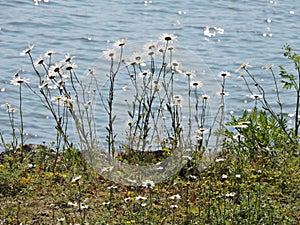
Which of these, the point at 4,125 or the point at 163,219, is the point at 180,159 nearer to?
the point at 163,219

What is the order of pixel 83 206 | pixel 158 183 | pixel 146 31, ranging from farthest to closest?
pixel 146 31 → pixel 158 183 → pixel 83 206

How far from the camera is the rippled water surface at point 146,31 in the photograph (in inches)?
382

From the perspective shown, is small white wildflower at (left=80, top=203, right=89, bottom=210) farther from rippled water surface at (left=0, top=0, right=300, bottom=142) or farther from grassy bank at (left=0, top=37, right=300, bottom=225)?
rippled water surface at (left=0, top=0, right=300, bottom=142)

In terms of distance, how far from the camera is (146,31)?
11.6 meters

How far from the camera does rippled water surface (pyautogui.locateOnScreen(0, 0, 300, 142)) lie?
9.70 m

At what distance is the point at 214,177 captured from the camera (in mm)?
5652

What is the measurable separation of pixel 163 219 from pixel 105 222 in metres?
0.38

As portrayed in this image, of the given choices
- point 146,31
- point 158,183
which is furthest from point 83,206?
point 146,31

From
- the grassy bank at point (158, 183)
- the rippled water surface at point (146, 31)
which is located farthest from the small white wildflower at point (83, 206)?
the rippled water surface at point (146, 31)

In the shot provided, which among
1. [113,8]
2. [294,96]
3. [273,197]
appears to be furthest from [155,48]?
[113,8]

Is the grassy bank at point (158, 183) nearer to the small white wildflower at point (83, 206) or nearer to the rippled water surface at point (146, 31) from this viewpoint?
the small white wildflower at point (83, 206)

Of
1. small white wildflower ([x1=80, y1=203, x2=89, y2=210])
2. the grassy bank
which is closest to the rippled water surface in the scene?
the grassy bank

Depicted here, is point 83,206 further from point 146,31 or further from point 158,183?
point 146,31

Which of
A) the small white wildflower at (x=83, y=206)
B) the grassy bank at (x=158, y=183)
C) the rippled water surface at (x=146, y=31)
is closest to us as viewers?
the small white wildflower at (x=83, y=206)
